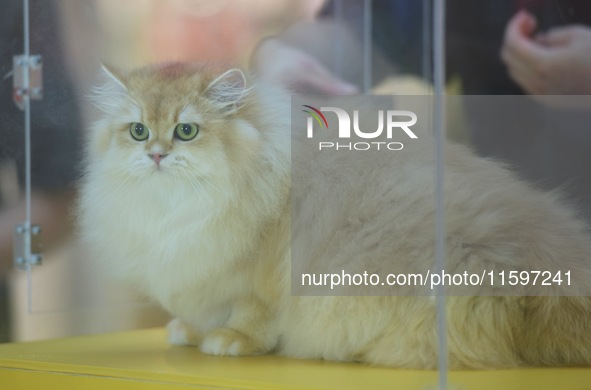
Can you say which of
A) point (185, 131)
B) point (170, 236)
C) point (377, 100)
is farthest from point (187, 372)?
point (377, 100)

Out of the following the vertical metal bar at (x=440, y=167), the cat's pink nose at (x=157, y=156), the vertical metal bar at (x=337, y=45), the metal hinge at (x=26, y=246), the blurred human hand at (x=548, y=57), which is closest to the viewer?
the vertical metal bar at (x=440, y=167)

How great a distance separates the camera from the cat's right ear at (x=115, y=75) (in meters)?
1.76

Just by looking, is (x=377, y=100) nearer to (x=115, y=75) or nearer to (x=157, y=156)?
(x=157, y=156)

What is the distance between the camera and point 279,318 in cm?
171

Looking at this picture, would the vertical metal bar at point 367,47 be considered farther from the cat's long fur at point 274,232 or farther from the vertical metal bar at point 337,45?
the cat's long fur at point 274,232

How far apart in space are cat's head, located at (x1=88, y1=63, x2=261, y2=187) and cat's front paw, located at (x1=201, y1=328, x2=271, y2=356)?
301mm

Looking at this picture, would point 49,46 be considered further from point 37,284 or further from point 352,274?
point 352,274

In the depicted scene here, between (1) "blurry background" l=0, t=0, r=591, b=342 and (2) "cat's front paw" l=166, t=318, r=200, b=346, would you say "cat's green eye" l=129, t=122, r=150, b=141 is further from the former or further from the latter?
(2) "cat's front paw" l=166, t=318, r=200, b=346

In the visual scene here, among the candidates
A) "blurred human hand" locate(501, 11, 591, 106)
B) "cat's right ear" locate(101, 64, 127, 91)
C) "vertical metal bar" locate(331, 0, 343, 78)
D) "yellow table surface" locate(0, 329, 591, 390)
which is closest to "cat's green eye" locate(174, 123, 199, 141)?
"cat's right ear" locate(101, 64, 127, 91)

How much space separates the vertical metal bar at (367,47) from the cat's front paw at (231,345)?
0.52m

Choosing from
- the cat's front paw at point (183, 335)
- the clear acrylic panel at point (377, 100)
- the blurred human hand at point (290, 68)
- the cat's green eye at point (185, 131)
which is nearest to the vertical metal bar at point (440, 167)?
the clear acrylic panel at point (377, 100)

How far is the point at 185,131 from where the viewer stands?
5.50 feet

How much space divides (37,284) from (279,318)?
1.99 ft

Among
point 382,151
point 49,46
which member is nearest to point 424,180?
point 382,151
